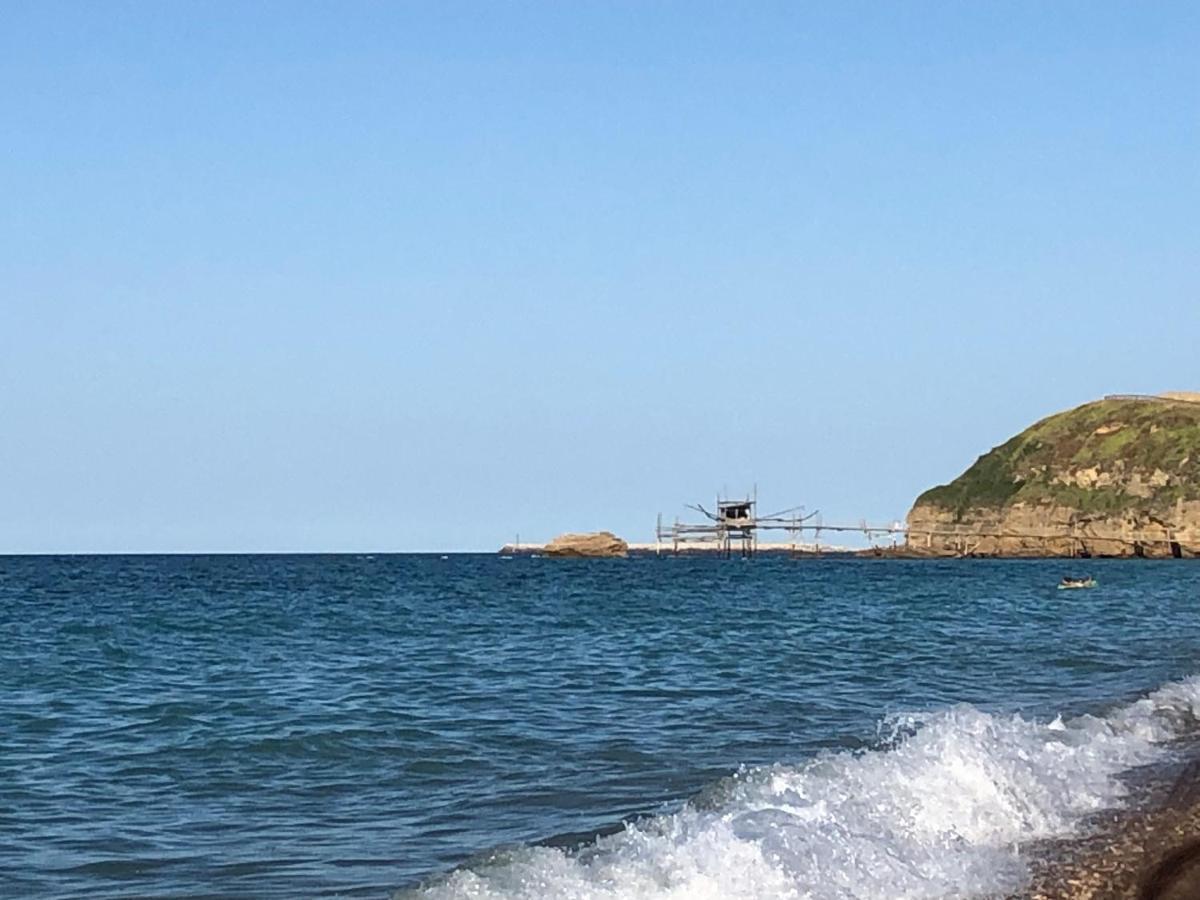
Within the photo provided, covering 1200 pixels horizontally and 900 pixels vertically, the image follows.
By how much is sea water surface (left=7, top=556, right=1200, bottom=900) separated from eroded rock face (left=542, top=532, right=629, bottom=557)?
117 m

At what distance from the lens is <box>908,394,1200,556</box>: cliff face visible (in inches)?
5246

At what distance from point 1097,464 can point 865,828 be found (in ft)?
460

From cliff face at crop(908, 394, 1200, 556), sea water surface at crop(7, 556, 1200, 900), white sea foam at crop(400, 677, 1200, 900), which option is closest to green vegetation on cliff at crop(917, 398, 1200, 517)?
cliff face at crop(908, 394, 1200, 556)

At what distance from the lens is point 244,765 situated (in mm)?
15750

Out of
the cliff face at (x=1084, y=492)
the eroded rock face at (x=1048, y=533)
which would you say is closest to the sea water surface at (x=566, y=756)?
the eroded rock face at (x=1048, y=533)

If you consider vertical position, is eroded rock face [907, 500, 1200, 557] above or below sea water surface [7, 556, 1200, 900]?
above

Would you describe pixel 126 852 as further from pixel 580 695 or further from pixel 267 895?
pixel 580 695

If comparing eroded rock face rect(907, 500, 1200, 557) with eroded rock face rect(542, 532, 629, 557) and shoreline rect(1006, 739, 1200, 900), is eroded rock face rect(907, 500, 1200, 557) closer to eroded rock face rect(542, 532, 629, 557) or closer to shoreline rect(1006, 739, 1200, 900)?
eroded rock face rect(542, 532, 629, 557)

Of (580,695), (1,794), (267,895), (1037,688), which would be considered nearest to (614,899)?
(267,895)

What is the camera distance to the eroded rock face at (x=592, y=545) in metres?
154

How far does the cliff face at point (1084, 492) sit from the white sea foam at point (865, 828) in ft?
402

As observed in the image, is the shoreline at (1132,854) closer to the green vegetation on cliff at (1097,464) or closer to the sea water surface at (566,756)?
the sea water surface at (566,756)

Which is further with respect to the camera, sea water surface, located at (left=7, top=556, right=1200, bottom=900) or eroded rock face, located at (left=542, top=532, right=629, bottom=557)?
eroded rock face, located at (left=542, top=532, right=629, bottom=557)

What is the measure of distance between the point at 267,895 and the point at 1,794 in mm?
5086
